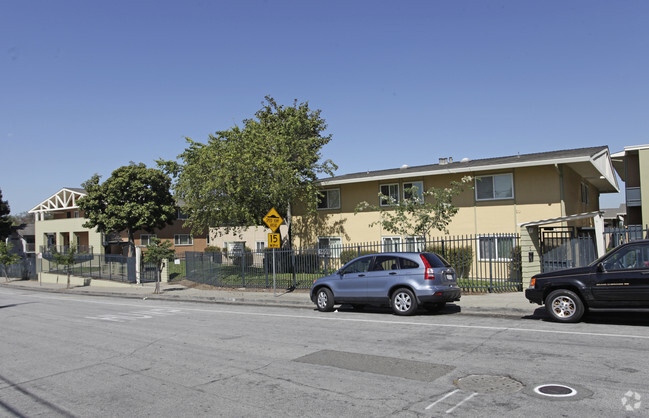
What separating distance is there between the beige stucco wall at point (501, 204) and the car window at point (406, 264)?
8751 millimetres

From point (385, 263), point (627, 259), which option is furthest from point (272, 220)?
point (627, 259)

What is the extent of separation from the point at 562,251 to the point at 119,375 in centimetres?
1343

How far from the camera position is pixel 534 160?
65.7 feet

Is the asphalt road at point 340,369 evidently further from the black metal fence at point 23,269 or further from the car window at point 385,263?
the black metal fence at point 23,269

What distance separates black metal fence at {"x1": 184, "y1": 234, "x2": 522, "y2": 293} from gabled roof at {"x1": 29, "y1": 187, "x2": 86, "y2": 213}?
30.6 m

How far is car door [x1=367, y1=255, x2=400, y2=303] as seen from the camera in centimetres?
1238

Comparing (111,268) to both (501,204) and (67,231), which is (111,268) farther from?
(501,204)

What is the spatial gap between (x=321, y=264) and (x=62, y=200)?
41.4 meters

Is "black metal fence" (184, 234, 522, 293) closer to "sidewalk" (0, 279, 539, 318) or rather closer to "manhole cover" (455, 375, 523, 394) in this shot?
"sidewalk" (0, 279, 539, 318)

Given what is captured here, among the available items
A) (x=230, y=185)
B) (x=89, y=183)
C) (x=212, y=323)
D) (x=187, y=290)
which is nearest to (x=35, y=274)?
(x=89, y=183)

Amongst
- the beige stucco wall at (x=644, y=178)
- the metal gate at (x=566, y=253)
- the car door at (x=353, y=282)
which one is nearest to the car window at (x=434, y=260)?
the car door at (x=353, y=282)

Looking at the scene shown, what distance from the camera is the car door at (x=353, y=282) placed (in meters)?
13.0

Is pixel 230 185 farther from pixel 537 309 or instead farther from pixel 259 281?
pixel 537 309

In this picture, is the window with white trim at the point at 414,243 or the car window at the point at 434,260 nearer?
the car window at the point at 434,260
